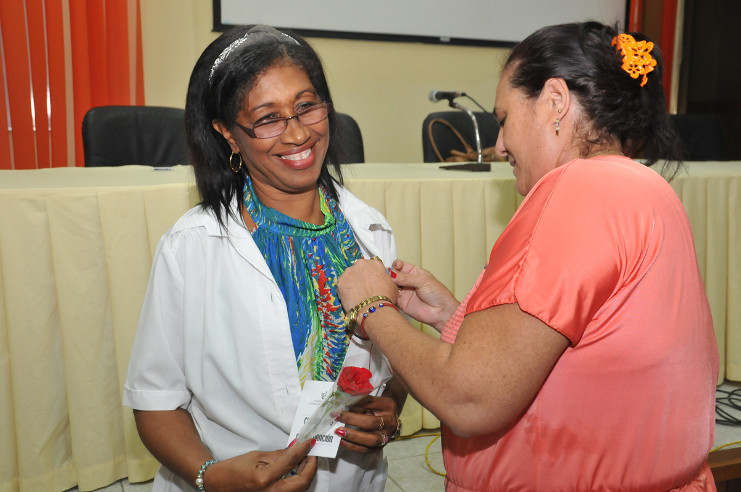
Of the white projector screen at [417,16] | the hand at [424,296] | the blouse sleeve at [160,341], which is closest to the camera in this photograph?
the blouse sleeve at [160,341]

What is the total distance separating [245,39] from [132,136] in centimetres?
230

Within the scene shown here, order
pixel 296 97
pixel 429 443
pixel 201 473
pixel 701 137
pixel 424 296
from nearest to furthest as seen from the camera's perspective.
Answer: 1. pixel 201 473
2. pixel 296 97
3. pixel 424 296
4. pixel 429 443
5. pixel 701 137

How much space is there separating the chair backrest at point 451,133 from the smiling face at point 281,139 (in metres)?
2.51

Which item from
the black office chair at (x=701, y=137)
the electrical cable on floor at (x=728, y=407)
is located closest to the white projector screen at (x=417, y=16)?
the black office chair at (x=701, y=137)

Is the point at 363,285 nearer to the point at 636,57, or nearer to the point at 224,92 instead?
the point at 224,92

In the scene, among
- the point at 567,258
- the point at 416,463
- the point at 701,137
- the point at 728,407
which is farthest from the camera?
A: the point at 701,137

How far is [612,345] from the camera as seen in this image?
0.84 metres

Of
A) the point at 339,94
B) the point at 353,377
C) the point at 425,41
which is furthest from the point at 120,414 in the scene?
the point at 425,41

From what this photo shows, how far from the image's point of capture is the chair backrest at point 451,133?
3750 millimetres

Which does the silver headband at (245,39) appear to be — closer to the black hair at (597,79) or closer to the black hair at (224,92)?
the black hair at (224,92)

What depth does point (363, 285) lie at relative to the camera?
1.09 metres

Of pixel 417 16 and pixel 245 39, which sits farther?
pixel 417 16

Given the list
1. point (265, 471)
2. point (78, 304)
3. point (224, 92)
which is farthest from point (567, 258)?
point (78, 304)

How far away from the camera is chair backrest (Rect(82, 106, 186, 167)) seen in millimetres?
3137
